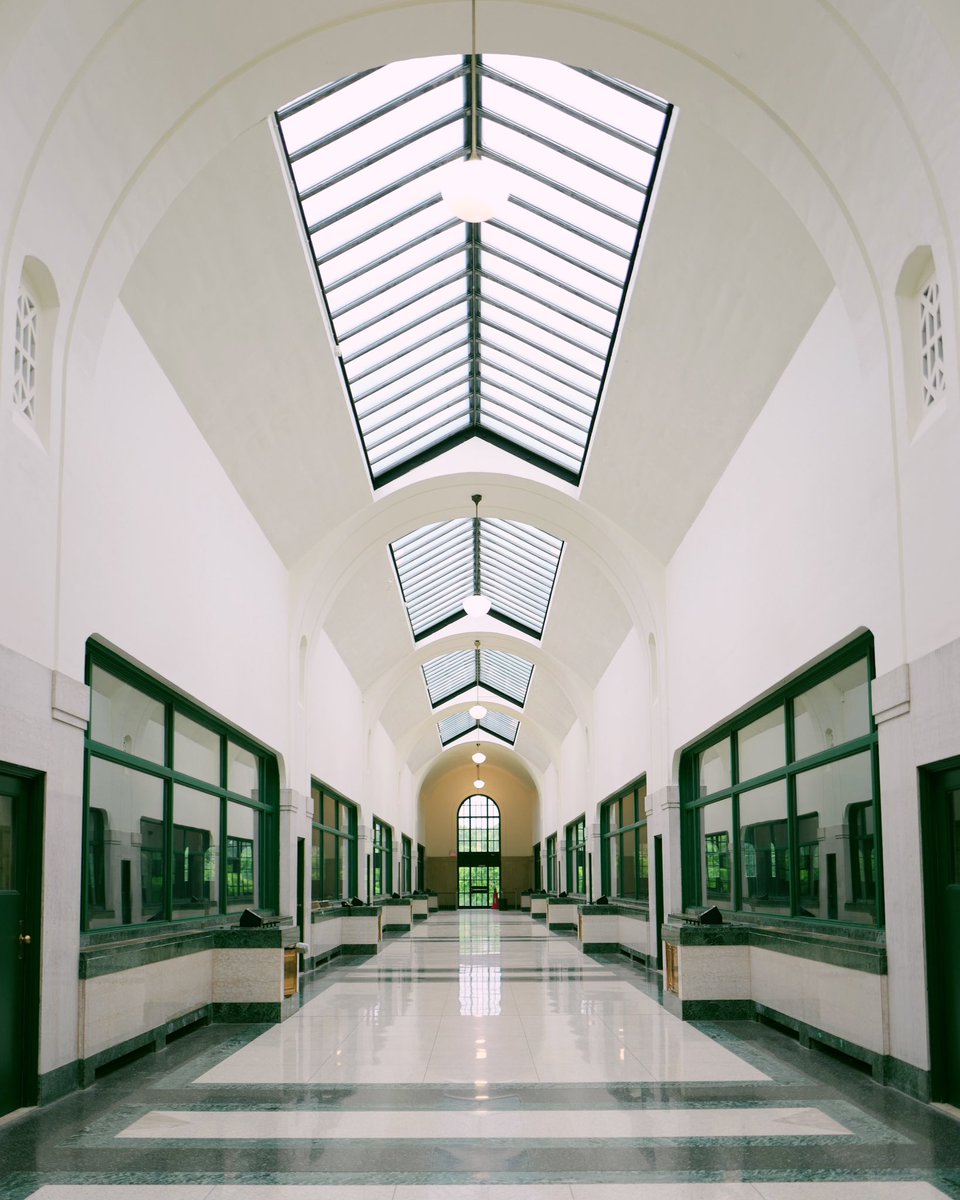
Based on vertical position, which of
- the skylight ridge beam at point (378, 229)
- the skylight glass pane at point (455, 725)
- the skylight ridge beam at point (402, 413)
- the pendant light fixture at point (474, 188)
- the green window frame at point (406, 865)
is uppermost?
the skylight ridge beam at point (378, 229)

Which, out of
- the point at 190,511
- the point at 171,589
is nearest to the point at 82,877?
the point at 171,589

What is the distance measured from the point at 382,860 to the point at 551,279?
26.1m

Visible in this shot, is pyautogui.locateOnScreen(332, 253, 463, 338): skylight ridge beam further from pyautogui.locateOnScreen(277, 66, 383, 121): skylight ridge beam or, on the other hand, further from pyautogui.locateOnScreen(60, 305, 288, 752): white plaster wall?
pyautogui.locateOnScreen(277, 66, 383, 121): skylight ridge beam

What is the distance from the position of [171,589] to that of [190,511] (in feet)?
4.00

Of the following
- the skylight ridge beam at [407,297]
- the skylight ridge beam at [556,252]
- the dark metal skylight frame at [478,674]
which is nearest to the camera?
the skylight ridge beam at [556,252]

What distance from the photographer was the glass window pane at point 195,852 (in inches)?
512

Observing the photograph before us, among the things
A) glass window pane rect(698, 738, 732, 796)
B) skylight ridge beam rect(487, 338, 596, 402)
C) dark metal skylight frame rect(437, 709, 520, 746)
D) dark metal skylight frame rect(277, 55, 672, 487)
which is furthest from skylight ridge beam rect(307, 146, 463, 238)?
dark metal skylight frame rect(437, 709, 520, 746)

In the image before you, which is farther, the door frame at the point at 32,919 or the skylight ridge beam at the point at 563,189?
the skylight ridge beam at the point at 563,189

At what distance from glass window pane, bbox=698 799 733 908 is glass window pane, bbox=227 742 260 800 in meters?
6.93

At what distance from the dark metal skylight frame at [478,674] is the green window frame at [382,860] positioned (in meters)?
4.71

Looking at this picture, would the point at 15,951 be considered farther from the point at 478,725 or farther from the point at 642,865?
the point at 478,725

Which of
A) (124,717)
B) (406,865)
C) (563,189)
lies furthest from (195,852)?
(406,865)

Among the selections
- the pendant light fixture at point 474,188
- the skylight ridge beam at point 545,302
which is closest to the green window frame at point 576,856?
the skylight ridge beam at point 545,302

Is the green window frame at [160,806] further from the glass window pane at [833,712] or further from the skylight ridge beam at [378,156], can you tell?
the glass window pane at [833,712]
